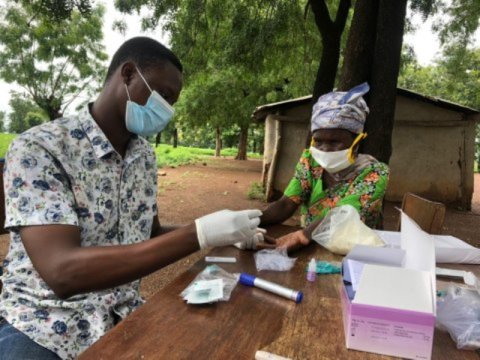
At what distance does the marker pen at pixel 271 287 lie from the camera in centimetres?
115

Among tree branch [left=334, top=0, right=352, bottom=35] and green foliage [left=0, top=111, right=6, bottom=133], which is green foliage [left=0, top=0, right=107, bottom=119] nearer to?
tree branch [left=334, top=0, right=352, bottom=35]

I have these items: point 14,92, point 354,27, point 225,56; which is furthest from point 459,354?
point 14,92

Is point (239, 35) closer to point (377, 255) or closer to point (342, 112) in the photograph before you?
point (342, 112)

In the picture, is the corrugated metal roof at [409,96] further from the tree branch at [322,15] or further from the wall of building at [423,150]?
the tree branch at [322,15]

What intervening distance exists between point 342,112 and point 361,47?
223cm

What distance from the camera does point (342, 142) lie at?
6.89 feet

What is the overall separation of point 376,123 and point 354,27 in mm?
1199

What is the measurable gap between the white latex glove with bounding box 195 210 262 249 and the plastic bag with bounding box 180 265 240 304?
5.0 inches

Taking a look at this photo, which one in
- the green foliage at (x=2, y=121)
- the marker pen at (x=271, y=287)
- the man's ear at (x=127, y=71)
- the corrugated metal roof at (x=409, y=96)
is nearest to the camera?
the marker pen at (x=271, y=287)

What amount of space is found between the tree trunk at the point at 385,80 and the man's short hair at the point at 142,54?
2.60 m

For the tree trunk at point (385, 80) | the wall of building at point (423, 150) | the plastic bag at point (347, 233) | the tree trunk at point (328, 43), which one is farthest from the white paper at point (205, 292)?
the wall of building at point (423, 150)

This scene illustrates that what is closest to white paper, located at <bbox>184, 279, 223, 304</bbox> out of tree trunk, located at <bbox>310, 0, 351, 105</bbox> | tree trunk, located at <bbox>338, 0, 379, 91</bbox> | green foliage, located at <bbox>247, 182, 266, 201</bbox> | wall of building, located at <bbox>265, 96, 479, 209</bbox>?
tree trunk, located at <bbox>338, 0, 379, 91</bbox>

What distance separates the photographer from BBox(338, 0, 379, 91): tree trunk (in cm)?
383

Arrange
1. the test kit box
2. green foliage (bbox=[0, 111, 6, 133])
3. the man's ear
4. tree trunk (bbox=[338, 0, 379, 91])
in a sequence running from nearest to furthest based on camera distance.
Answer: the test kit box
the man's ear
tree trunk (bbox=[338, 0, 379, 91])
green foliage (bbox=[0, 111, 6, 133])
